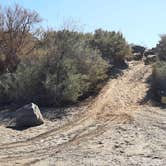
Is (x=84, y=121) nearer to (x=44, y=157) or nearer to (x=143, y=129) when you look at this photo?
(x=143, y=129)

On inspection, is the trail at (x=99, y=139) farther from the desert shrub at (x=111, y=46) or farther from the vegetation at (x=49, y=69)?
the desert shrub at (x=111, y=46)

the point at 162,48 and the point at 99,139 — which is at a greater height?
the point at 162,48

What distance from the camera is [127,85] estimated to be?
26.7 m

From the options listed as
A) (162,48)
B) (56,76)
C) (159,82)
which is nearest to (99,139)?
(56,76)

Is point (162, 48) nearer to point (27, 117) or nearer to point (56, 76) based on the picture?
point (56, 76)

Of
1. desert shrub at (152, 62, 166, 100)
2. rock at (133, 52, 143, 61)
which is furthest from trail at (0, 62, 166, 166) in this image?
rock at (133, 52, 143, 61)

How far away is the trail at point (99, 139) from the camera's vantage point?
12812mm

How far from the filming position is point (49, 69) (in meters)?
22.9

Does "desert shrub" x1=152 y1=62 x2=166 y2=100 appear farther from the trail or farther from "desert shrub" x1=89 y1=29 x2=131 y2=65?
"desert shrub" x1=89 y1=29 x2=131 y2=65

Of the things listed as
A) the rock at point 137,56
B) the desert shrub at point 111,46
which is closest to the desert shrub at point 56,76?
the desert shrub at point 111,46

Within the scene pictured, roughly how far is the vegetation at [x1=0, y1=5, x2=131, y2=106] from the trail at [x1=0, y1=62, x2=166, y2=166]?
1574 mm

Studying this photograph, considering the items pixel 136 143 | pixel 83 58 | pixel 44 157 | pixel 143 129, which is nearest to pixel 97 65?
pixel 83 58

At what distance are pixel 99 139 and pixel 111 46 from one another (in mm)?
17803

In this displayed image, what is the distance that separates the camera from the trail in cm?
1281
